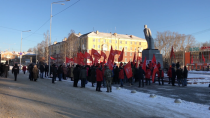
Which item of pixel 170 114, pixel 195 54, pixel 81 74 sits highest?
pixel 195 54

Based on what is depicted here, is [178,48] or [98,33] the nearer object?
[178,48]

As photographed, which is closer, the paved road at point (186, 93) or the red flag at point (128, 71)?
the paved road at point (186, 93)

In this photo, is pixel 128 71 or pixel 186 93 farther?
pixel 128 71

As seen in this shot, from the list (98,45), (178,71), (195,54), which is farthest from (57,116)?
(195,54)

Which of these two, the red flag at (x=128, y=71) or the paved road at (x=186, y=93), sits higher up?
the red flag at (x=128, y=71)

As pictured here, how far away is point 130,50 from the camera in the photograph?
79.6 meters

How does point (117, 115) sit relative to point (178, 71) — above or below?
below

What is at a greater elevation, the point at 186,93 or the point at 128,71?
the point at 128,71

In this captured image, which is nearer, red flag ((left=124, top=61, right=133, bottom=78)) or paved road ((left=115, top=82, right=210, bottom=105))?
paved road ((left=115, top=82, right=210, bottom=105))

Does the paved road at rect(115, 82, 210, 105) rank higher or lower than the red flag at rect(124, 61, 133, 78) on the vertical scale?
lower

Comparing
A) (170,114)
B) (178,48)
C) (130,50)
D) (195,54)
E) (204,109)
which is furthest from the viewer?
(130,50)

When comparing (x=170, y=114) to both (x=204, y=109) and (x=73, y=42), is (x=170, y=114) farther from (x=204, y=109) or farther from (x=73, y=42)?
(x=73, y=42)

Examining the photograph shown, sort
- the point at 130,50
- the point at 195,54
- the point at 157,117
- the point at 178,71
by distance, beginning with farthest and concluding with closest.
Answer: the point at 130,50, the point at 195,54, the point at 178,71, the point at 157,117

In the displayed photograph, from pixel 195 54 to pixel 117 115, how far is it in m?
72.0
